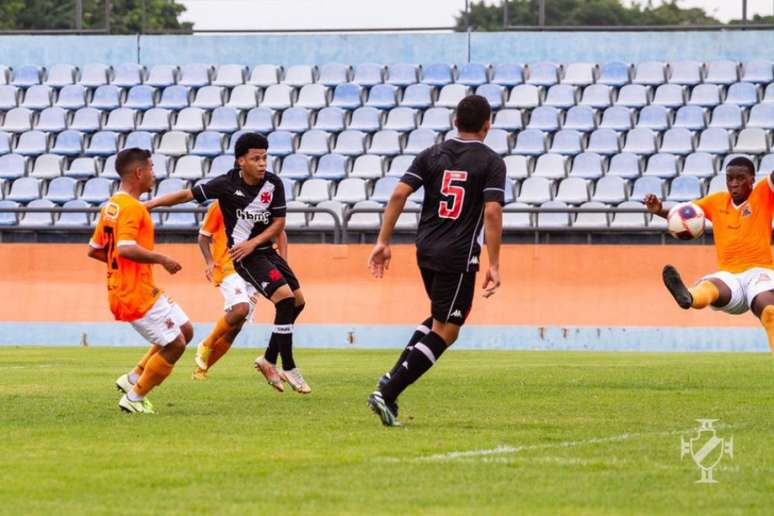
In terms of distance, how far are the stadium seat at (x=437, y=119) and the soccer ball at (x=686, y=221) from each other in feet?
50.5

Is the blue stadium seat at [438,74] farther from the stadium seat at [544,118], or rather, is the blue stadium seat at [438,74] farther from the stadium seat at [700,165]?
the stadium seat at [700,165]

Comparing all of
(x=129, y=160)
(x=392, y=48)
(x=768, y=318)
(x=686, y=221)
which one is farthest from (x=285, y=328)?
(x=392, y=48)

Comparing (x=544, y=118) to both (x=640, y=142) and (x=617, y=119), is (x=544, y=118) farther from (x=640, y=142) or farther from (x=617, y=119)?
(x=640, y=142)

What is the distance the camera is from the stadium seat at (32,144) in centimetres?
2906

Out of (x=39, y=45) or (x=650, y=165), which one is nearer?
(x=650, y=165)

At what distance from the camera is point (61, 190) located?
1089 inches

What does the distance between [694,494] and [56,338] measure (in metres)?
17.7

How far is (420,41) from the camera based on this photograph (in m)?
30.3

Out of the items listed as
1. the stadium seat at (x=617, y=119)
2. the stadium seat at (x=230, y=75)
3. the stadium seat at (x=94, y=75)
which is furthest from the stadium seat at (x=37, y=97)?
the stadium seat at (x=617, y=119)

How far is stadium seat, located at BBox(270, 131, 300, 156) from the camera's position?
27891 millimetres

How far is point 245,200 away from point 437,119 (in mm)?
15358

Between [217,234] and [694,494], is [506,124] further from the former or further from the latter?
[694,494]

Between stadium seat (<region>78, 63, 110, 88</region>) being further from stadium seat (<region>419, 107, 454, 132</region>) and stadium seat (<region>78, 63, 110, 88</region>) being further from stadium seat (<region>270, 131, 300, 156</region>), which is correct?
stadium seat (<region>419, 107, 454, 132</region>)

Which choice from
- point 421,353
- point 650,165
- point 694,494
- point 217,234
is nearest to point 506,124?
point 650,165
